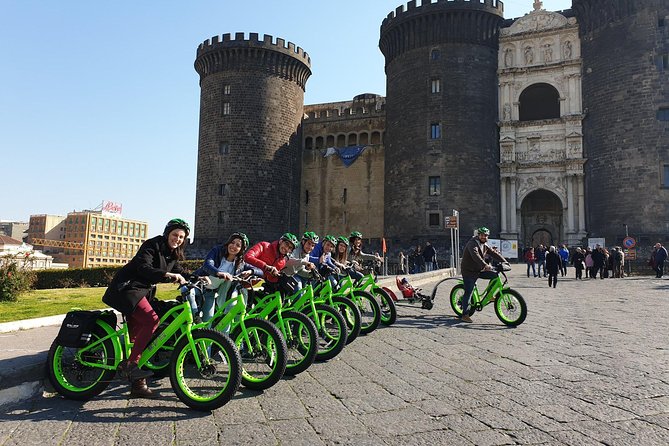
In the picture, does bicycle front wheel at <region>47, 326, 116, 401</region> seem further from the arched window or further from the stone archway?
the arched window

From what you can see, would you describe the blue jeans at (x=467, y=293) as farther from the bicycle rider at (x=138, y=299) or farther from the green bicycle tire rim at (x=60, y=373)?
the green bicycle tire rim at (x=60, y=373)

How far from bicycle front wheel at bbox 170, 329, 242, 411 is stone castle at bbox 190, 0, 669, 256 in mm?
27449

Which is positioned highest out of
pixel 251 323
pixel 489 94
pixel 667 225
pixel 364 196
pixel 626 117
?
pixel 489 94

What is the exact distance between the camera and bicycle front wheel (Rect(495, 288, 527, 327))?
779cm

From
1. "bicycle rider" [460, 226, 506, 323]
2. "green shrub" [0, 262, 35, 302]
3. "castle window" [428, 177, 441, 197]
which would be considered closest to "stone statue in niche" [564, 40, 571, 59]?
"castle window" [428, 177, 441, 197]

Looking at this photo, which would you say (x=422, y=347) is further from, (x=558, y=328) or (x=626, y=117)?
(x=626, y=117)

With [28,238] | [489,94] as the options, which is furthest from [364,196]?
[28,238]

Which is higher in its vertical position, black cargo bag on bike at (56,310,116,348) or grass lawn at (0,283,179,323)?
black cargo bag on bike at (56,310,116,348)

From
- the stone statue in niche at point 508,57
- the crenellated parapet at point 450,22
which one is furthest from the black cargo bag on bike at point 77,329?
the stone statue in niche at point 508,57

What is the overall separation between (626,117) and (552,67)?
5.88 m

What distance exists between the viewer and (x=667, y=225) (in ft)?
88.0

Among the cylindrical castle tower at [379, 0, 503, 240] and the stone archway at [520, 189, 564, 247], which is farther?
the stone archway at [520, 189, 564, 247]

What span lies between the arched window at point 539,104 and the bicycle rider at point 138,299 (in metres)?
35.6

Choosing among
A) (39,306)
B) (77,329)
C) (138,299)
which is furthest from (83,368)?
(39,306)
